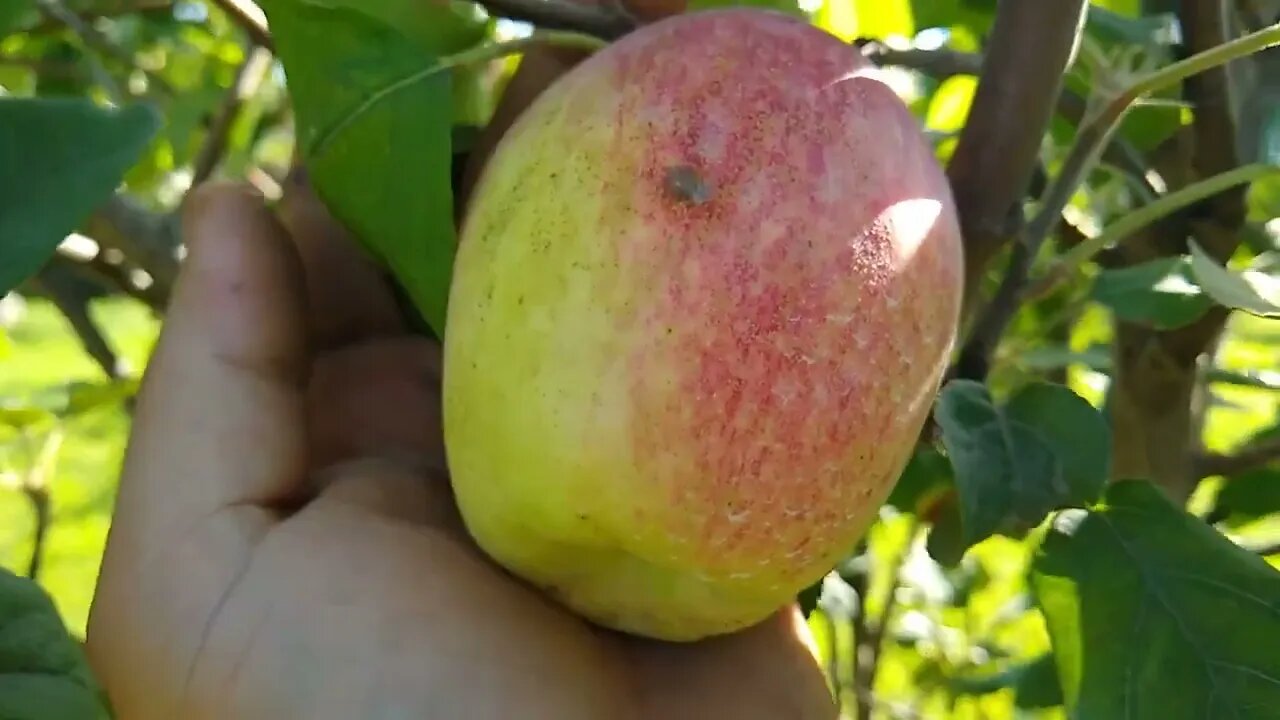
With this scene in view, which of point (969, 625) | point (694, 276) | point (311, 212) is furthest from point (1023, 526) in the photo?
point (969, 625)

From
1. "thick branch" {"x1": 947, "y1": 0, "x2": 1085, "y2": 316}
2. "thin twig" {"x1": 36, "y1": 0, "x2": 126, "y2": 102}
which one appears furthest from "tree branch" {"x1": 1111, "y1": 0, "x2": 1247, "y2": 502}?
"thin twig" {"x1": 36, "y1": 0, "x2": 126, "y2": 102}

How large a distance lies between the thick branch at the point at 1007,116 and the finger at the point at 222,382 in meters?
0.34

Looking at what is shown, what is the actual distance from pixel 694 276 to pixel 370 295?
13.9 inches

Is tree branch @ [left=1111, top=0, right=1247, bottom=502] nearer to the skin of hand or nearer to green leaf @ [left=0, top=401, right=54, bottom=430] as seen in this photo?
the skin of hand

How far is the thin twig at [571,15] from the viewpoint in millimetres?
612

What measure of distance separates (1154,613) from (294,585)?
1.29 feet

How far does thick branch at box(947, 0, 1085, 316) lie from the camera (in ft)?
1.72

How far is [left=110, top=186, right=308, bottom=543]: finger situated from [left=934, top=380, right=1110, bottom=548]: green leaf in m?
0.31

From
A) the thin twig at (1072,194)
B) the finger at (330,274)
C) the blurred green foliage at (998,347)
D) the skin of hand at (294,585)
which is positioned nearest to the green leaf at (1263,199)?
the blurred green foliage at (998,347)

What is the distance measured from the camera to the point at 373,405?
721mm

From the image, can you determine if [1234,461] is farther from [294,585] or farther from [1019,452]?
[294,585]

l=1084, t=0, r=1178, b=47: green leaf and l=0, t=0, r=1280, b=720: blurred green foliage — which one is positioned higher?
l=1084, t=0, r=1178, b=47: green leaf

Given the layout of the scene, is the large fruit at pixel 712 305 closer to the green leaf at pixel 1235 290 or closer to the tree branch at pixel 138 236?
the green leaf at pixel 1235 290

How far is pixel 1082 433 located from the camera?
585 millimetres
